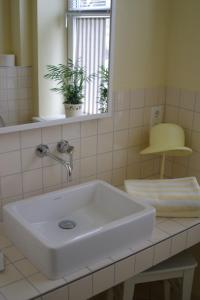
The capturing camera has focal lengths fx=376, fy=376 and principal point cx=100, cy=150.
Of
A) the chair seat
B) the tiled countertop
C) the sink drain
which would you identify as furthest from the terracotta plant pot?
the chair seat

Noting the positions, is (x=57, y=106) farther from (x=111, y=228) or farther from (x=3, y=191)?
(x=111, y=228)

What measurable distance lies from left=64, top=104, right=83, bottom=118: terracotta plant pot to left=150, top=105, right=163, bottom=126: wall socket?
511mm

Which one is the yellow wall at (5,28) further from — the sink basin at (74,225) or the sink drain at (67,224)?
the sink drain at (67,224)

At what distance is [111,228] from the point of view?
1.44 meters

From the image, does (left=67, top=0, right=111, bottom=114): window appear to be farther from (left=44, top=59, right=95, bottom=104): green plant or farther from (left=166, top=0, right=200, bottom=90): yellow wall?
(left=166, top=0, right=200, bottom=90): yellow wall

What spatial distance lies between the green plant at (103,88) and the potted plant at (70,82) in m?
0.06

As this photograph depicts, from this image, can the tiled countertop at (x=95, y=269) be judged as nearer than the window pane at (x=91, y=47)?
Yes

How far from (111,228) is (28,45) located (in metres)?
0.82

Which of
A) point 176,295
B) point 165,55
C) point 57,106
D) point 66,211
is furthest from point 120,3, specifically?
point 176,295

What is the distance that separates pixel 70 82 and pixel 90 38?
0.22 meters

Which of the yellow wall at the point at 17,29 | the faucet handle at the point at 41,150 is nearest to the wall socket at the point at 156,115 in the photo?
the faucet handle at the point at 41,150

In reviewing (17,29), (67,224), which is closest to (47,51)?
(17,29)

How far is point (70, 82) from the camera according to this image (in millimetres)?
1759

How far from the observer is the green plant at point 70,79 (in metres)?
1.68
